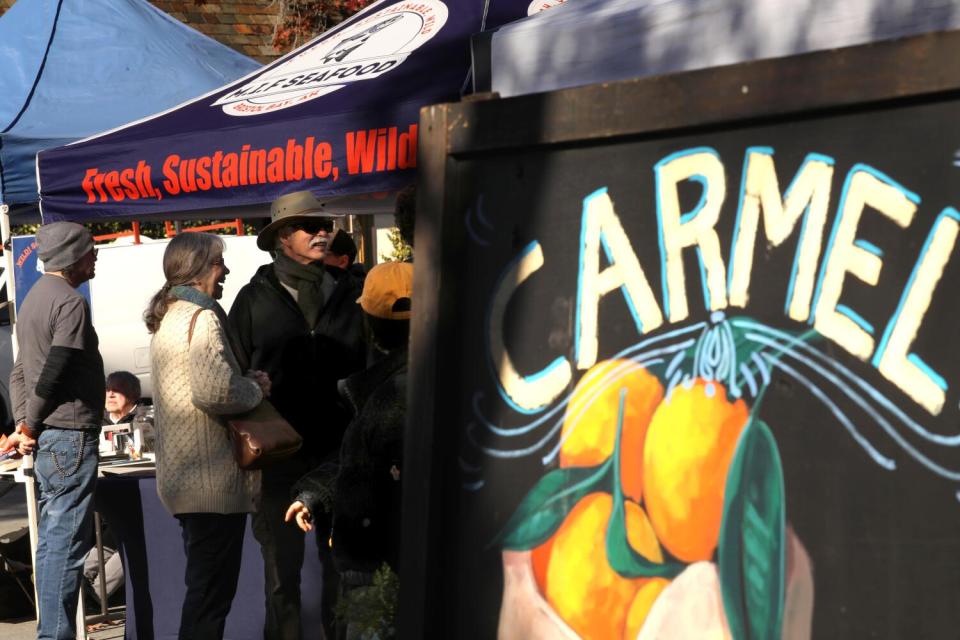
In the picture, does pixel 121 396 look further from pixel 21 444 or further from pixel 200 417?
pixel 200 417

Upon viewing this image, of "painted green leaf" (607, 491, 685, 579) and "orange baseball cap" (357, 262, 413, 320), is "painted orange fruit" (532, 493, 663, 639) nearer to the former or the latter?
"painted green leaf" (607, 491, 685, 579)

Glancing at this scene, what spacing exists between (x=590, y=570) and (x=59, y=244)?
13.0 ft

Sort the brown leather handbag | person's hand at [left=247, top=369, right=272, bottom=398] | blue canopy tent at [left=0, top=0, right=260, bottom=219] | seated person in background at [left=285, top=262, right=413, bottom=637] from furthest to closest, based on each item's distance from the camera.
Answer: blue canopy tent at [left=0, top=0, right=260, bottom=219]
person's hand at [left=247, top=369, right=272, bottom=398]
the brown leather handbag
seated person in background at [left=285, top=262, right=413, bottom=637]

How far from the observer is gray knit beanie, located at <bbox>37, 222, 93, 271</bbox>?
5363 mm

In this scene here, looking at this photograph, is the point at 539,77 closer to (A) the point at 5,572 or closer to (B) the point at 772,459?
(B) the point at 772,459

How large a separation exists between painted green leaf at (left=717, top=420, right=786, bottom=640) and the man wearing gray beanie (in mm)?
4057

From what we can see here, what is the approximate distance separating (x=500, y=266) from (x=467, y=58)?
9.23 feet

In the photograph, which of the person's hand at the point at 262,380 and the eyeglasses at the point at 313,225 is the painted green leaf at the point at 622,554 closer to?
the person's hand at the point at 262,380

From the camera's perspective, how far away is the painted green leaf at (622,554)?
1896 millimetres

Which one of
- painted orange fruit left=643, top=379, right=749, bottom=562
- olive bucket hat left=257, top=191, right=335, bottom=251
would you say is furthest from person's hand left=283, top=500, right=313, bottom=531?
painted orange fruit left=643, top=379, right=749, bottom=562

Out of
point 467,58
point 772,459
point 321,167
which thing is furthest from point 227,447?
point 772,459

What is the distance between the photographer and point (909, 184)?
1.66 m

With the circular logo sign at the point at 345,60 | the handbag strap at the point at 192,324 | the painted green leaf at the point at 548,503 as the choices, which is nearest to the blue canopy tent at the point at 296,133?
the circular logo sign at the point at 345,60

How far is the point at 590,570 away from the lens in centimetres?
197
